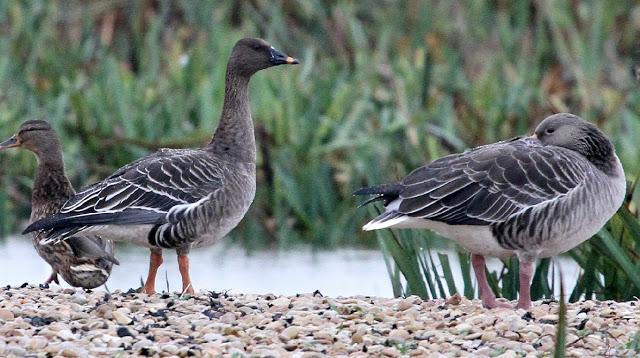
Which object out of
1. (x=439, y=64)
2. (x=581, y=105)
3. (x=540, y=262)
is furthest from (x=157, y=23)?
(x=540, y=262)

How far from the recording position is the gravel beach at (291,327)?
6.70 metres

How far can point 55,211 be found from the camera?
9.19 meters

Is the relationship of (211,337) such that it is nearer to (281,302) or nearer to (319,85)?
(281,302)

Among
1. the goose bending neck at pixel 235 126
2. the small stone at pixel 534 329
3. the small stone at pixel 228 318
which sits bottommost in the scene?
the small stone at pixel 534 329

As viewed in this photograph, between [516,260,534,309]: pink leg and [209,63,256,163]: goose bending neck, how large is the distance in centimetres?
214

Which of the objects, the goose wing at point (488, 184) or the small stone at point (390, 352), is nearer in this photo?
the small stone at point (390, 352)

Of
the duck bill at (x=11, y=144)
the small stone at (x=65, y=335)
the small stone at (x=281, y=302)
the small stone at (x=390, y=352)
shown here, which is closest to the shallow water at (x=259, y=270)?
the duck bill at (x=11, y=144)

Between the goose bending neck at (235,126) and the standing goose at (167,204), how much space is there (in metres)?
0.03

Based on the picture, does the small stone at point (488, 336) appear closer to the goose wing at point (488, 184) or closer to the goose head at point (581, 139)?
the goose wing at point (488, 184)

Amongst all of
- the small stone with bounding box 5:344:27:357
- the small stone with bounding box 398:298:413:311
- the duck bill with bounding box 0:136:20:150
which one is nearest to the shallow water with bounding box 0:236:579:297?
the duck bill with bounding box 0:136:20:150

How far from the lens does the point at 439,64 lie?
16734mm

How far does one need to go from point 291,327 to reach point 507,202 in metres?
1.60

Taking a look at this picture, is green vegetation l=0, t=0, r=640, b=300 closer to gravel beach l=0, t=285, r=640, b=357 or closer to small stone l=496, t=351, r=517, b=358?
gravel beach l=0, t=285, r=640, b=357

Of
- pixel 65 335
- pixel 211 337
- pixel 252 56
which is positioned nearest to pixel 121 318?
pixel 65 335
